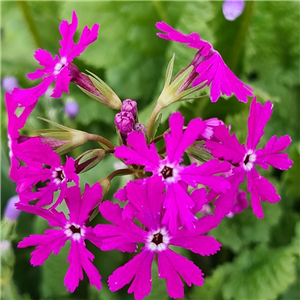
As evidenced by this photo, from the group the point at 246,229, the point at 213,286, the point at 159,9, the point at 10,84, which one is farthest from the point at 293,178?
the point at 10,84

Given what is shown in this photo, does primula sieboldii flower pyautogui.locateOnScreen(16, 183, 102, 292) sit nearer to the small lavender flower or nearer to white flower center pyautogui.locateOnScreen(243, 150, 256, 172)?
white flower center pyautogui.locateOnScreen(243, 150, 256, 172)

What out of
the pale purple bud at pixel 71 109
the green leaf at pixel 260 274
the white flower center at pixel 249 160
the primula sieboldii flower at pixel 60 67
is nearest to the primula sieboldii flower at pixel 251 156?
the white flower center at pixel 249 160

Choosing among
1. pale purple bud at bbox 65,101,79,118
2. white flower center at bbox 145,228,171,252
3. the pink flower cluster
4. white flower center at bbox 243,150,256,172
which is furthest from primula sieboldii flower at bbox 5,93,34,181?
pale purple bud at bbox 65,101,79,118

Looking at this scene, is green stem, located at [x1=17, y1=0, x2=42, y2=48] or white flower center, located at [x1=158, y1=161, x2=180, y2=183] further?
green stem, located at [x1=17, y1=0, x2=42, y2=48]

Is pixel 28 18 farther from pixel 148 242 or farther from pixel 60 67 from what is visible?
pixel 148 242

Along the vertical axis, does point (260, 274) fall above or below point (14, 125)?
below

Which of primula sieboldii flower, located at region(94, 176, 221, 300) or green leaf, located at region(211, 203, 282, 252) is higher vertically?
primula sieboldii flower, located at region(94, 176, 221, 300)
